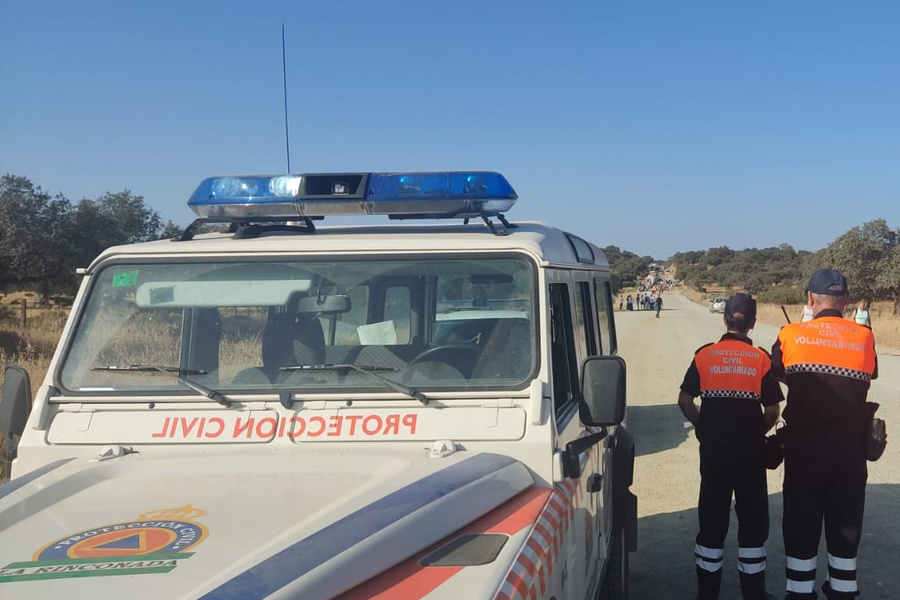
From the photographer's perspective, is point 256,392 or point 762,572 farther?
point 762,572

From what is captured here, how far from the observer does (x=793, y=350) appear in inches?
170

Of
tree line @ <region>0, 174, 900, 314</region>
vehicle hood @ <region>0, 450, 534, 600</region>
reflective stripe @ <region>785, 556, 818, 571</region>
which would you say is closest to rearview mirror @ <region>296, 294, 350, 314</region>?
vehicle hood @ <region>0, 450, 534, 600</region>

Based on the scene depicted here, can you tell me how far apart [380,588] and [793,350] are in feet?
10.4

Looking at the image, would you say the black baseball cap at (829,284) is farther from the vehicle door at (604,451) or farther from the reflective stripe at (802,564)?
the reflective stripe at (802,564)

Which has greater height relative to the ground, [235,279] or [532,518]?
[235,279]

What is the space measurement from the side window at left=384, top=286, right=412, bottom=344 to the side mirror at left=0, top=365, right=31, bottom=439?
4.75 ft

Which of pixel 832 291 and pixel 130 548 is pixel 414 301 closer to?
pixel 130 548

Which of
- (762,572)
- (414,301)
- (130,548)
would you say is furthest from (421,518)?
(762,572)

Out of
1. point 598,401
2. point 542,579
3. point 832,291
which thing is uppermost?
point 832,291

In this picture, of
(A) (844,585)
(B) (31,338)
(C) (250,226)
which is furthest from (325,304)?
(B) (31,338)

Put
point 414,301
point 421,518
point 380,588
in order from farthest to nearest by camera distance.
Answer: point 414,301 → point 421,518 → point 380,588

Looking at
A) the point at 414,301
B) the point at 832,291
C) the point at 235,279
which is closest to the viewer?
the point at 235,279

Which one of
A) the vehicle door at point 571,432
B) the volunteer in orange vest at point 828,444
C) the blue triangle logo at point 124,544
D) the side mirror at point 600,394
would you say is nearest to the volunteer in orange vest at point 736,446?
the volunteer in orange vest at point 828,444

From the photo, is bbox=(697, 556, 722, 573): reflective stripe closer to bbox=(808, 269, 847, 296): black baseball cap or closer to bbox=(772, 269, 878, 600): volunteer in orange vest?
bbox=(772, 269, 878, 600): volunteer in orange vest
